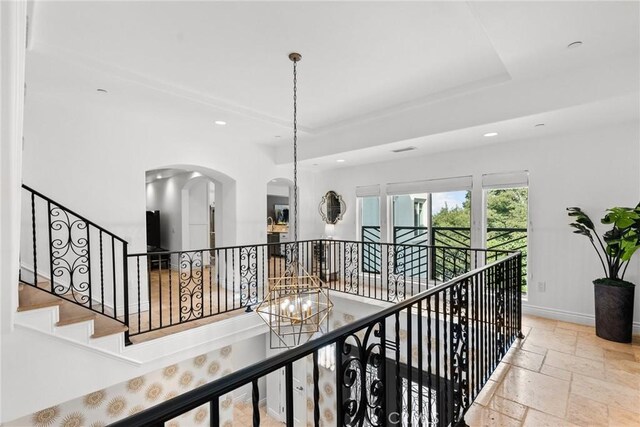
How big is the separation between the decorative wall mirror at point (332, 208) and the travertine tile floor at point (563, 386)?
4087 mm

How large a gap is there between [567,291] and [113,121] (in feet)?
21.8

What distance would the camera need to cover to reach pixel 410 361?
145 cm

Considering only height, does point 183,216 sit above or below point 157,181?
below

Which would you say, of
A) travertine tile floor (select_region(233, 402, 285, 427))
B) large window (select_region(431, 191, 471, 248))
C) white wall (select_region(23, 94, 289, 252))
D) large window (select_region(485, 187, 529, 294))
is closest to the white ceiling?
white wall (select_region(23, 94, 289, 252))

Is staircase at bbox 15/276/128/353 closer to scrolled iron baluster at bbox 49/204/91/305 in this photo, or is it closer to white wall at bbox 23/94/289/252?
scrolled iron baluster at bbox 49/204/91/305

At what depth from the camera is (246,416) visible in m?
5.96

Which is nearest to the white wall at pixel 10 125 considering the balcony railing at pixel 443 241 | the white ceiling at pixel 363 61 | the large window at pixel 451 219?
the white ceiling at pixel 363 61

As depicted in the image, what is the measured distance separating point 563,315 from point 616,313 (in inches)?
31.9

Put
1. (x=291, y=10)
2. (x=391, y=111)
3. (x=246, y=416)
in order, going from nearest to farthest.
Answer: (x=291, y=10)
(x=391, y=111)
(x=246, y=416)

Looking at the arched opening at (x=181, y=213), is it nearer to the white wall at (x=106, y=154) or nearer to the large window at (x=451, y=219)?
the white wall at (x=106, y=154)

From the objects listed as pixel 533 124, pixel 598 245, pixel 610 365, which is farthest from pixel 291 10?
pixel 598 245

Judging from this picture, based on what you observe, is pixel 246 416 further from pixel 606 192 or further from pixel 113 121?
pixel 606 192

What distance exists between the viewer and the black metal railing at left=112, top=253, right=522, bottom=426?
83 cm

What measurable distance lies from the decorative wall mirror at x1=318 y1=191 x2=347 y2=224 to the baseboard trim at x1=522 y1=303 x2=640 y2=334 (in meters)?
3.71
